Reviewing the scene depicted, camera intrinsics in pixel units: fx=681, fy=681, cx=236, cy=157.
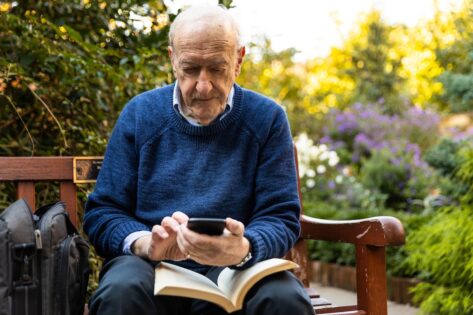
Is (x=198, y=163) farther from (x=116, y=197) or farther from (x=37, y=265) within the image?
(x=37, y=265)

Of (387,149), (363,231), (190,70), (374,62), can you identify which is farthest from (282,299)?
(374,62)

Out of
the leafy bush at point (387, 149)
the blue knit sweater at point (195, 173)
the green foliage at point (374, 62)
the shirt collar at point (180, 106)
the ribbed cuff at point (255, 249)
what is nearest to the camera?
the ribbed cuff at point (255, 249)

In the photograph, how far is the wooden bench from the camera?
222 cm

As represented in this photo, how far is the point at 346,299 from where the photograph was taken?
4.92 m

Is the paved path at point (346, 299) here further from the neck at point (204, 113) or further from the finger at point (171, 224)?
the finger at point (171, 224)

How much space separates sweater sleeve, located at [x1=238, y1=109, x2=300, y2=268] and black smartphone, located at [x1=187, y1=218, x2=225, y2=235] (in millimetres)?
251

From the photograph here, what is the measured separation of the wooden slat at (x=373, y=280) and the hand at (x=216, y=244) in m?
0.56

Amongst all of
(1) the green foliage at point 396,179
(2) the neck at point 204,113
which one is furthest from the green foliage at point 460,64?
(2) the neck at point 204,113

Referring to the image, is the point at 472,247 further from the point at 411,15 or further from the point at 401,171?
the point at 411,15

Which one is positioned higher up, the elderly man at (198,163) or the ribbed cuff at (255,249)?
the elderly man at (198,163)

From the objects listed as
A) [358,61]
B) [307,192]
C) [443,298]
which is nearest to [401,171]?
[307,192]

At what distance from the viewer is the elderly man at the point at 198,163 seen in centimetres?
211

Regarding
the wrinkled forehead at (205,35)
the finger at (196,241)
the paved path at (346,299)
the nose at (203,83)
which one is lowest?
the paved path at (346,299)

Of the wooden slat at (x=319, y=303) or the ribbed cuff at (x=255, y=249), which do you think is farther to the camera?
the wooden slat at (x=319, y=303)
